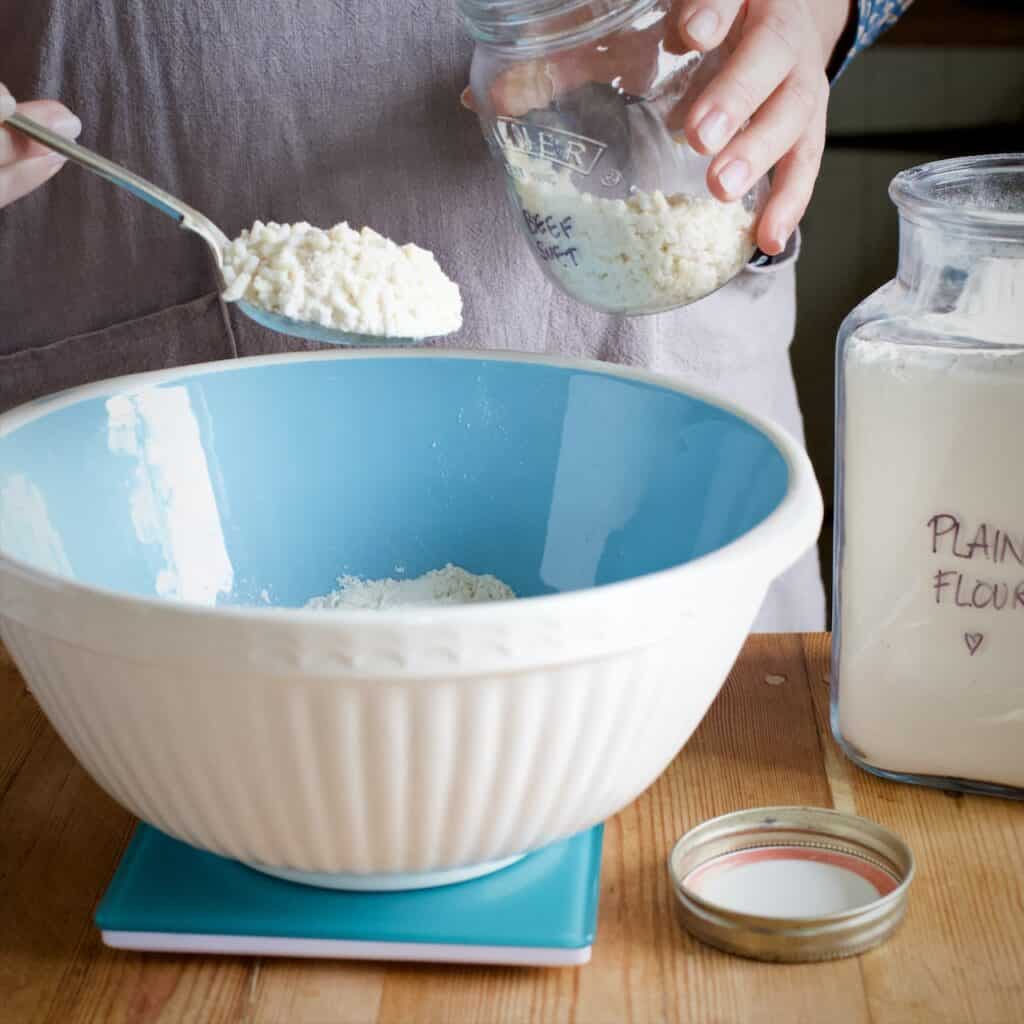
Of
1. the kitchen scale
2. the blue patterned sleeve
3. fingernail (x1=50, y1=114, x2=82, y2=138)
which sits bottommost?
the kitchen scale

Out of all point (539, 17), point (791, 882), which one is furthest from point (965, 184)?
point (791, 882)

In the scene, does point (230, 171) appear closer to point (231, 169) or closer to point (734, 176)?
point (231, 169)

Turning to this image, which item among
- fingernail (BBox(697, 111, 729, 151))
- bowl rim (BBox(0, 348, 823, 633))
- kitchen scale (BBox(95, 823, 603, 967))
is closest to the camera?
bowl rim (BBox(0, 348, 823, 633))

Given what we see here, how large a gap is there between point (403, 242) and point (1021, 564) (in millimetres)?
516

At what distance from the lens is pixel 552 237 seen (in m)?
0.77

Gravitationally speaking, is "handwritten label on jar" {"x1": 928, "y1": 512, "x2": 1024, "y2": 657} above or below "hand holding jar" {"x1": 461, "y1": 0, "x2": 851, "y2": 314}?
below

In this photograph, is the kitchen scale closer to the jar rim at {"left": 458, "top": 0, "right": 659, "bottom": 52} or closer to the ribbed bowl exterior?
the ribbed bowl exterior

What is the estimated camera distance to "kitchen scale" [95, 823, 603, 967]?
58 cm

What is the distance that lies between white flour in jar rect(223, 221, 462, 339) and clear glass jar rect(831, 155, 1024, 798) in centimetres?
24

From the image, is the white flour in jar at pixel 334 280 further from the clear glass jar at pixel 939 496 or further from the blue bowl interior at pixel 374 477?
the clear glass jar at pixel 939 496

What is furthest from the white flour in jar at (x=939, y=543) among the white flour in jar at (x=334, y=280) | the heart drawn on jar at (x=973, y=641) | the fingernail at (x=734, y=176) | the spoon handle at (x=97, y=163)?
the spoon handle at (x=97, y=163)

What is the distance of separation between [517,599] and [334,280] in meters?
0.25

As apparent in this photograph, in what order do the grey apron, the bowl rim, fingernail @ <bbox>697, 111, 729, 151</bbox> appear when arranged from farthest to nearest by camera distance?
the grey apron < fingernail @ <bbox>697, 111, 729, 151</bbox> < the bowl rim

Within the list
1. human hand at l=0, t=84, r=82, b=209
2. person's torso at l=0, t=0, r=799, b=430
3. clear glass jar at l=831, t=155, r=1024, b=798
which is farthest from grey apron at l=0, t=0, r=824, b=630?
clear glass jar at l=831, t=155, r=1024, b=798
